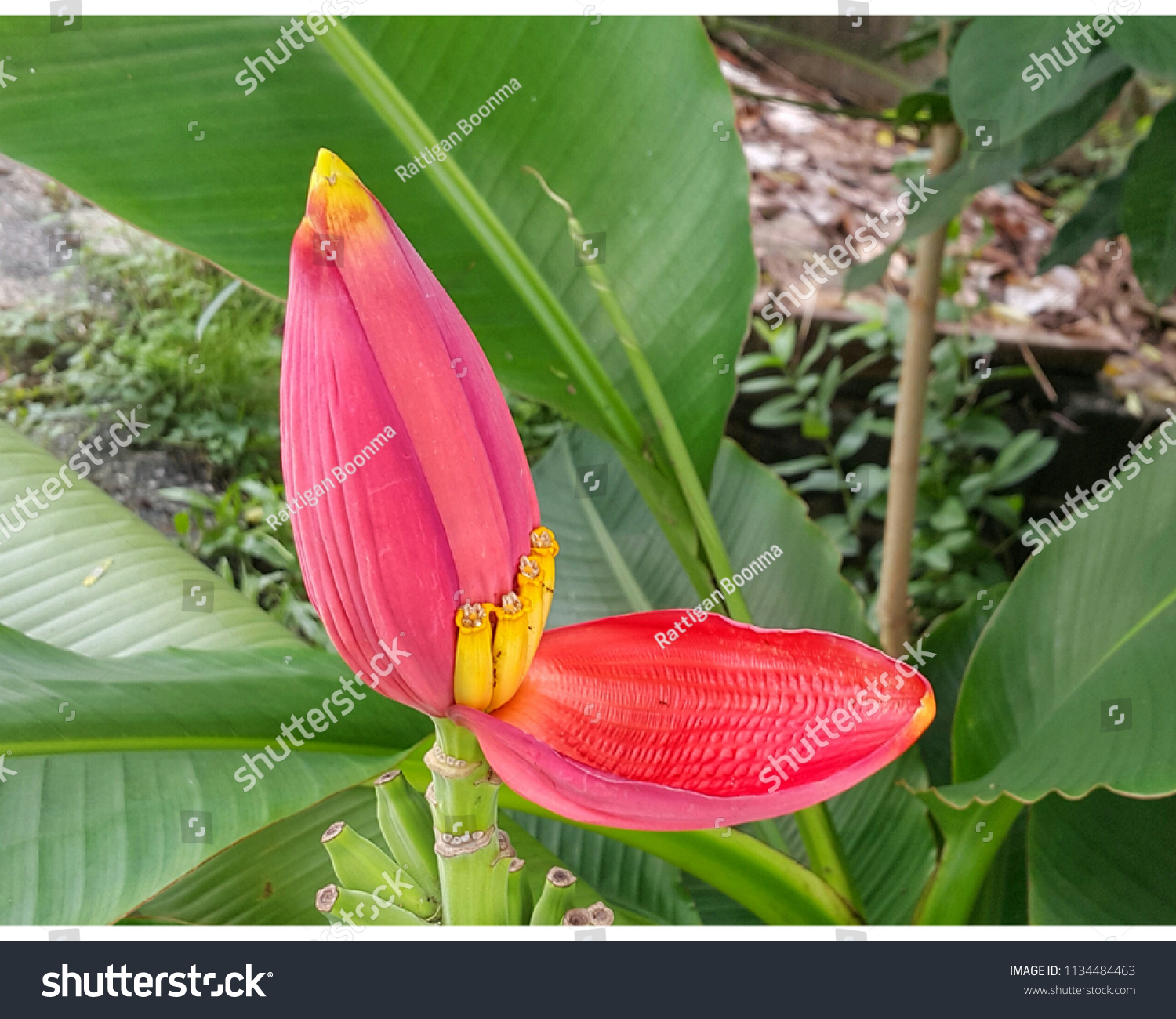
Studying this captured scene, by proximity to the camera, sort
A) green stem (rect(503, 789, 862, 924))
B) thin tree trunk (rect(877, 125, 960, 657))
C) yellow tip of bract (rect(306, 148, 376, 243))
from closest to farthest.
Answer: yellow tip of bract (rect(306, 148, 376, 243)) → green stem (rect(503, 789, 862, 924)) → thin tree trunk (rect(877, 125, 960, 657))

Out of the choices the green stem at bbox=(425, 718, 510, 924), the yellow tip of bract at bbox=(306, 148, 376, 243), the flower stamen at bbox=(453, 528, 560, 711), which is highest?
the yellow tip of bract at bbox=(306, 148, 376, 243)

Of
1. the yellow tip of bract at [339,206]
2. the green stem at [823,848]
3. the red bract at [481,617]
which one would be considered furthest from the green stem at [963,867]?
the yellow tip of bract at [339,206]

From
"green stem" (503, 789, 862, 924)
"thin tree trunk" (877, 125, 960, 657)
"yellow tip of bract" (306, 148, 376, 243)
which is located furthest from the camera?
"thin tree trunk" (877, 125, 960, 657)

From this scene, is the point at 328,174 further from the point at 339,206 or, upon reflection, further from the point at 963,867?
the point at 963,867

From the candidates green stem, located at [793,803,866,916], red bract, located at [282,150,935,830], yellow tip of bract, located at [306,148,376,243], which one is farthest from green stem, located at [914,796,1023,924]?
yellow tip of bract, located at [306,148,376,243]

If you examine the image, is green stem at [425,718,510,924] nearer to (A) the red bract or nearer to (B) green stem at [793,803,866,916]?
(A) the red bract

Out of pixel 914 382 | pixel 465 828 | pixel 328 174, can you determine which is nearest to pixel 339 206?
pixel 328 174
